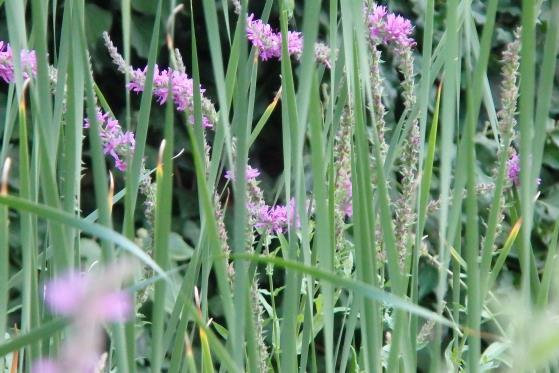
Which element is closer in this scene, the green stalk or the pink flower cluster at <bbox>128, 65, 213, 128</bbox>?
the green stalk

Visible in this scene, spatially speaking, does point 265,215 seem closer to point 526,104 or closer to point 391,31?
point 391,31

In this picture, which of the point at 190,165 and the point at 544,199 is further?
the point at 544,199

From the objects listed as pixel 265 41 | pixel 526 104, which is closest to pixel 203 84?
pixel 265 41

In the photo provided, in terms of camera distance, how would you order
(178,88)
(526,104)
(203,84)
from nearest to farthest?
(526,104) → (178,88) → (203,84)

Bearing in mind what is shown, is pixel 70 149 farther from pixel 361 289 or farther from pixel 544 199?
pixel 544 199

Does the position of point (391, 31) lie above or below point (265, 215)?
above

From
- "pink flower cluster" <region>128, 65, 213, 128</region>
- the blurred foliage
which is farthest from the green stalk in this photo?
the blurred foliage

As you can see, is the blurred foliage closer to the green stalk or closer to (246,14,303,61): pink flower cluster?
(246,14,303,61): pink flower cluster

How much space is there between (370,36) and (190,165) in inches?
41.8

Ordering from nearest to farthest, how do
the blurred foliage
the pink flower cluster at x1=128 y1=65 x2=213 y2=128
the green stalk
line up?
1. the green stalk
2. the pink flower cluster at x1=128 y1=65 x2=213 y2=128
3. the blurred foliage

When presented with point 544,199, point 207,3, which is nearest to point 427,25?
point 207,3

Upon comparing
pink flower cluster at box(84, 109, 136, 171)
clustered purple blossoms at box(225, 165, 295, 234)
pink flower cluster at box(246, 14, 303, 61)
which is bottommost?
clustered purple blossoms at box(225, 165, 295, 234)

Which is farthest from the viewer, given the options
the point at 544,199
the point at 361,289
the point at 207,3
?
the point at 544,199

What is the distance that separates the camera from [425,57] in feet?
1.78
